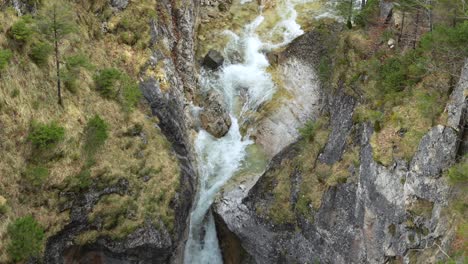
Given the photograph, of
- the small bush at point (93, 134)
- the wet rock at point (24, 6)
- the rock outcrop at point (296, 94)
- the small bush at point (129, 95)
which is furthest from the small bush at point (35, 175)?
the rock outcrop at point (296, 94)

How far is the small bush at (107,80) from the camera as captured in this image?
26.1 meters

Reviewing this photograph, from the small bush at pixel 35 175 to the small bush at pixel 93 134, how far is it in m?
2.83

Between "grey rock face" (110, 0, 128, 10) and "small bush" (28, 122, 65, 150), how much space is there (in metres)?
11.9

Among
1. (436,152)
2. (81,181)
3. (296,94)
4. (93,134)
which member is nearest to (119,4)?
(93,134)

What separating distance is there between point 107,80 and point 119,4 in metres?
7.35

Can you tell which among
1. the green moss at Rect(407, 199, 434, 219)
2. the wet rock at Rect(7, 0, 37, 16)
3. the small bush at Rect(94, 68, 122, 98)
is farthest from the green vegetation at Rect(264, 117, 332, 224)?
the wet rock at Rect(7, 0, 37, 16)

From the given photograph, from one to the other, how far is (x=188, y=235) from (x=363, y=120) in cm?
1354

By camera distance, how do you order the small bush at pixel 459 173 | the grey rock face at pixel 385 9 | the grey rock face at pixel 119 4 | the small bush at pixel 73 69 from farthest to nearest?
the grey rock face at pixel 119 4 < the grey rock face at pixel 385 9 < the small bush at pixel 73 69 < the small bush at pixel 459 173

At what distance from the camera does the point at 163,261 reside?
26.8m

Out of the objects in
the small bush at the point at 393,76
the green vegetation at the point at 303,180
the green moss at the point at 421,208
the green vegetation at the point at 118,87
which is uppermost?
the green vegetation at the point at 118,87

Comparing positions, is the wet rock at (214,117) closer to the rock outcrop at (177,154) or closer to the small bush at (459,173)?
the rock outcrop at (177,154)

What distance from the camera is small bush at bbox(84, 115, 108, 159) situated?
23797 mm

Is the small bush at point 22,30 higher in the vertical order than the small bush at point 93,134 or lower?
higher

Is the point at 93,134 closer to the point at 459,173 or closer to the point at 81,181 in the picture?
the point at 81,181
